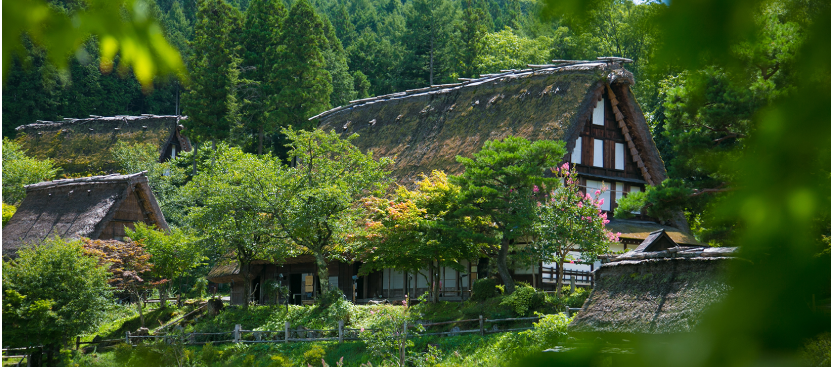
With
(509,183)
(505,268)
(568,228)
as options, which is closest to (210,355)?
(505,268)

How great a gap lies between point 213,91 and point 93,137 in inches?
602

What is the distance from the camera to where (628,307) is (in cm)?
1017

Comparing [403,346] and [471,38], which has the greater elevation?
[471,38]

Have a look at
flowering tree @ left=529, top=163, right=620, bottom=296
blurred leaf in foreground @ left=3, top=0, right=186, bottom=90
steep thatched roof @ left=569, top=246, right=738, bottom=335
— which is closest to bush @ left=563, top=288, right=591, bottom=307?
flowering tree @ left=529, top=163, right=620, bottom=296

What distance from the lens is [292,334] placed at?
786 inches

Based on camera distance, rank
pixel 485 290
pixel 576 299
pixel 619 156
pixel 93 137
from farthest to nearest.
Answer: pixel 93 137
pixel 619 156
pixel 485 290
pixel 576 299

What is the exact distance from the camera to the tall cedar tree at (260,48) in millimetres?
39406

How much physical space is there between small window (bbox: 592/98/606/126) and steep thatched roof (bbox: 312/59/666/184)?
0.59 m

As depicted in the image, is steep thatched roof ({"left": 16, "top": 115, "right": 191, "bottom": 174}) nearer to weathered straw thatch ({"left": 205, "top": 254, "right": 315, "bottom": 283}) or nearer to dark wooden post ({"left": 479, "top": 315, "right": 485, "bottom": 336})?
weathered straw thatch ({"left": 205, "top": 254, "right": 315, "bottom": 283})

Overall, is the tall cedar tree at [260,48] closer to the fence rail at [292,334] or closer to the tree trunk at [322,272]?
the tree trunk at [322,272]

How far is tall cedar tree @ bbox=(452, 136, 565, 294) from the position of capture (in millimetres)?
17797

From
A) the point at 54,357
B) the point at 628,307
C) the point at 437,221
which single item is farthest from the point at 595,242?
the point at 54,357

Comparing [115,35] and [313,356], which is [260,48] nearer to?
[313,356]

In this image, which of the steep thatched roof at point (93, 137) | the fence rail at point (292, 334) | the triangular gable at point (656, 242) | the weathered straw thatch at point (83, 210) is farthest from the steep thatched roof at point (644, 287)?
the steep thatched roof at point (93, 137)
